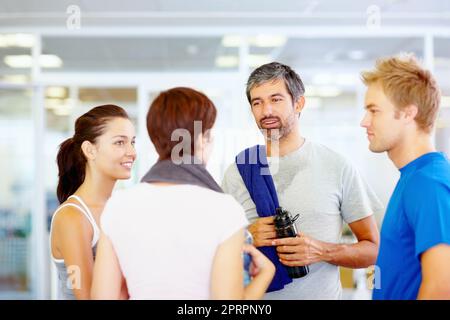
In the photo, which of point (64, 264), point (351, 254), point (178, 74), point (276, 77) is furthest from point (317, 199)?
point (178, 74)

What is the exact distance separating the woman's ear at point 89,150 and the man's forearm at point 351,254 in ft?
1.95

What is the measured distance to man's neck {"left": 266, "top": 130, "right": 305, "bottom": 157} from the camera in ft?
4.96

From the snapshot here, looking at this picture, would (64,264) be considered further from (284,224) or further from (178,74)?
(178,74)

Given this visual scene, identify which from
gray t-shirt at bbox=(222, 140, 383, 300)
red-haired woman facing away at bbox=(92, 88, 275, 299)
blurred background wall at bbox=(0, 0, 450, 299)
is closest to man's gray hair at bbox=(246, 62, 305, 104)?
gray t-shirt at bbox=(222, 140, 383, 300)

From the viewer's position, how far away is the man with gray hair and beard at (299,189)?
1450 millimetres

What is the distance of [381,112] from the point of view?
1204 millimetres

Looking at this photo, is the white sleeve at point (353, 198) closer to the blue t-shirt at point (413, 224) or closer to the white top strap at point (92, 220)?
the blue t-shirt at point (413, 224)

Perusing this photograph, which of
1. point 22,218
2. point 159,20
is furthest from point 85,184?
point 22,218

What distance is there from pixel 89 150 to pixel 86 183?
8cm

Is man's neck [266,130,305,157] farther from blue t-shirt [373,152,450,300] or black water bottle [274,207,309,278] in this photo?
blue t-shirt [373,152,450,300]

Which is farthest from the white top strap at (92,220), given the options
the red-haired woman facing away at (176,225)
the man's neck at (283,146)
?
the man's neck at (283,146)

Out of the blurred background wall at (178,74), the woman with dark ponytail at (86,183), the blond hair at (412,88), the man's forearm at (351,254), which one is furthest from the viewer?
the blurred background wall at (178,74)
